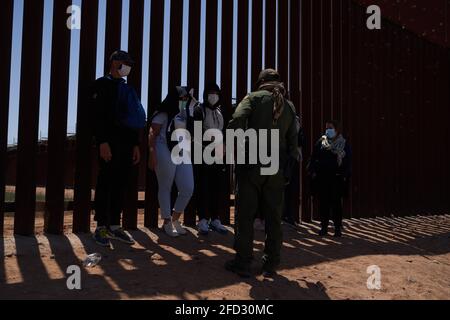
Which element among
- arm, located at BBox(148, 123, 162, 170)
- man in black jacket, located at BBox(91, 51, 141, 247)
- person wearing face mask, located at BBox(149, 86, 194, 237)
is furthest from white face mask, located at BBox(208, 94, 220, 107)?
man in black jacket, located at BBox(91, 51, 141, 247)

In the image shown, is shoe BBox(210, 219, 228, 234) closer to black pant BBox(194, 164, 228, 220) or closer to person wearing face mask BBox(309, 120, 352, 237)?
black pant BBox(194, 164, 228, 220)

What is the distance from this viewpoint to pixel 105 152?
12.0 ft

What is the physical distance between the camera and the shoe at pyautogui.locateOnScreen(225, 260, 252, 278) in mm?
3123

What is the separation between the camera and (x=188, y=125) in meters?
4.39

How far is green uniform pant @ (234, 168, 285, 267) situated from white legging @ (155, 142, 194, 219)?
1.14 m

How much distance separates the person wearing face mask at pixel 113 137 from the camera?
372cm

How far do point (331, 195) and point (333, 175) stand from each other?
244 mm

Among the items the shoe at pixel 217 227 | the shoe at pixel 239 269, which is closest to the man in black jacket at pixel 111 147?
the shoe at pixel 239 269

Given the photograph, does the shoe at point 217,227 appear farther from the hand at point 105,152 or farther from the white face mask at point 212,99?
the hand at point 105,152

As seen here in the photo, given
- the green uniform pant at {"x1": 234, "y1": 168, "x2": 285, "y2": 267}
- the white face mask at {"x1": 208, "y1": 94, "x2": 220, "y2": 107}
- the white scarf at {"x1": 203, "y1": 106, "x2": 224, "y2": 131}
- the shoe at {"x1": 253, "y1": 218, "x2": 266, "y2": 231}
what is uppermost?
the white face mask at {"x1": 208, "y1": 94, "x2": 220, "y2": 107}

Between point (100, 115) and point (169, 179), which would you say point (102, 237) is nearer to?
point (169, 179)

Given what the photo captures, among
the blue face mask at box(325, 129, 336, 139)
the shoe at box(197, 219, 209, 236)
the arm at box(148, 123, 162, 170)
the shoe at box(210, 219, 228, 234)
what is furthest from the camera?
the blue face mask at box(325, 129, 336, 139)

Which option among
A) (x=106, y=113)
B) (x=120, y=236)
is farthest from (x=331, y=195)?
(x=106, y=113)

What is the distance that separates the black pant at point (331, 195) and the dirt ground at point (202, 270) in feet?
1.65
